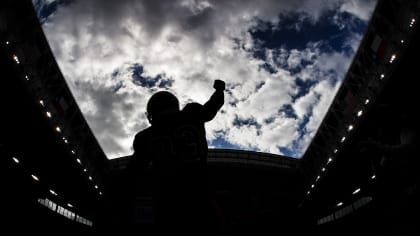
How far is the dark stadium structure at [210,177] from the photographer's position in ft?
8.89

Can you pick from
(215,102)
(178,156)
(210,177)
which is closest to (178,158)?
(178,156)

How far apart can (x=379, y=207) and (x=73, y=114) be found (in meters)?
22.7

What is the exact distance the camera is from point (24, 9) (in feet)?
49.1

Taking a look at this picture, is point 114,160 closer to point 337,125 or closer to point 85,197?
point 85,197

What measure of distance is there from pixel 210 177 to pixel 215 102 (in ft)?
4.52

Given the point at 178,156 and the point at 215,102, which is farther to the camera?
the point at 215,102

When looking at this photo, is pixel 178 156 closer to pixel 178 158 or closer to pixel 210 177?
pixel 178 158

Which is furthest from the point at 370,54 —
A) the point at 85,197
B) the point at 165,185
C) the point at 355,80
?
the point at 85,197

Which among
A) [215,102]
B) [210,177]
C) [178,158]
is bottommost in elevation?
[178,158]

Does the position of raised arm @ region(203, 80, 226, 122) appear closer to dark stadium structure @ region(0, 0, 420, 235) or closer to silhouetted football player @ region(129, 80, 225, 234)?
silhouetted football player @ region(129, 80, 225, 234)

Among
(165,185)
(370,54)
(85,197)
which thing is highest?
(370,54)

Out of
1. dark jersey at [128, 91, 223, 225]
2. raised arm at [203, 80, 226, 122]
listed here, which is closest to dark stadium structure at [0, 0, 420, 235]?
dark jersey at [128, 91, 223, 225]

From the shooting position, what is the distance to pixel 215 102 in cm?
220

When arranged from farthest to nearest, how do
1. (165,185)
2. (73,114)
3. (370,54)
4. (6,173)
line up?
(73,114) < (370,54) < (6,173) < (165,185)
